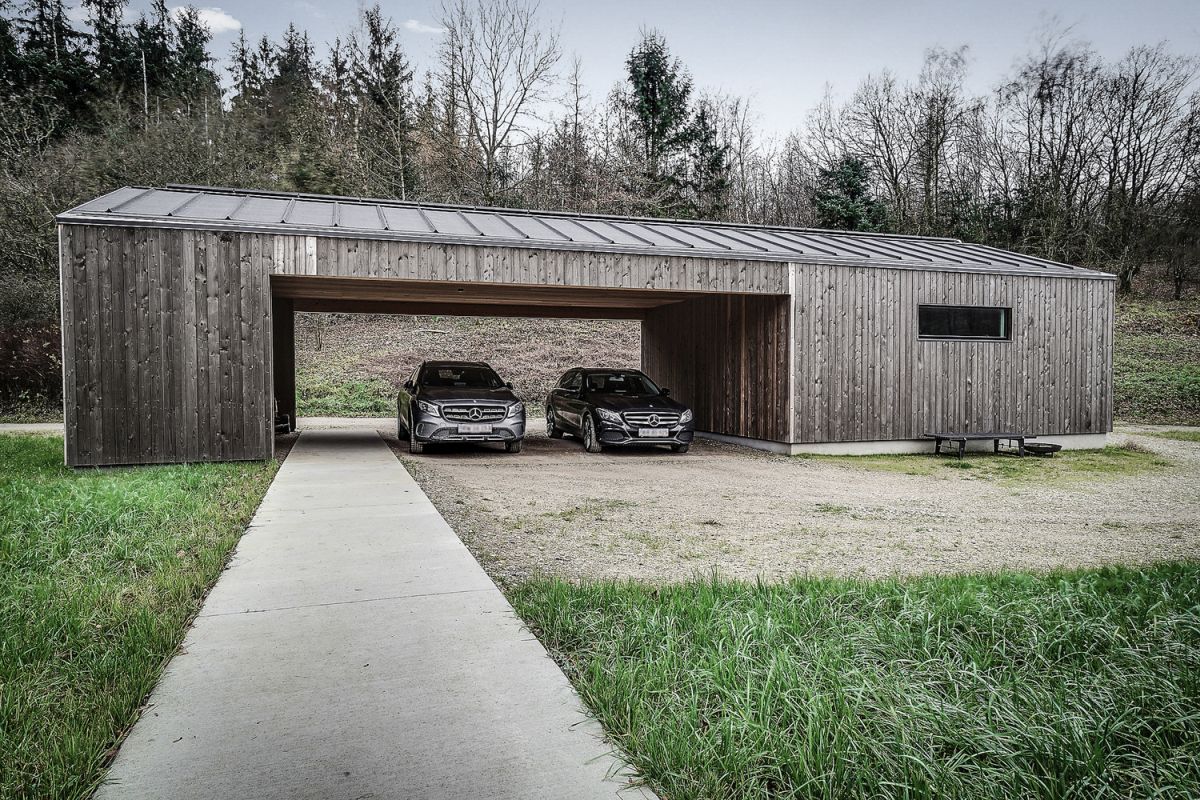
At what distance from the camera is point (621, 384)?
13406 millimetres

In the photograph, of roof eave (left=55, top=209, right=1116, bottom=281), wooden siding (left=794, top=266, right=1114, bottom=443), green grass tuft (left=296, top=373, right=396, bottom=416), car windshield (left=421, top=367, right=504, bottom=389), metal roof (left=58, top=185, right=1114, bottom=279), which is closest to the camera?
roof eave (left=55, top=209, right=1116, bottom=281)

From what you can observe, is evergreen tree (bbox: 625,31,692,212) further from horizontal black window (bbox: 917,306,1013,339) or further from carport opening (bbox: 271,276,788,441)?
horizontal black window (bbox: 917,306,1013,339)

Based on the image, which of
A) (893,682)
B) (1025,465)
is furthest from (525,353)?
(893,682)

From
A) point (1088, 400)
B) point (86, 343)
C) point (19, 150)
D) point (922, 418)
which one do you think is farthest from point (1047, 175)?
point (19, 150)

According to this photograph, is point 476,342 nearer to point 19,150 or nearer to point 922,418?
point 19,150

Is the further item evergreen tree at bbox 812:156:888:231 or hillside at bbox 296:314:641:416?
evergreen tree at bbox 812:156:888:231

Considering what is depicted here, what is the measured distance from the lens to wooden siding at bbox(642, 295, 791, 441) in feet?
40.4

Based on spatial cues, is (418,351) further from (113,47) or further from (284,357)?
(113,47)

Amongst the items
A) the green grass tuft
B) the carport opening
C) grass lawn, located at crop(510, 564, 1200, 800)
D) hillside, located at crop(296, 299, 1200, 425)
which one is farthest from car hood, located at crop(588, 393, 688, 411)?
the green grass tuft

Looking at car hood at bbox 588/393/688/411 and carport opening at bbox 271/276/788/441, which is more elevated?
carport opening at bbox 271/276/788/441

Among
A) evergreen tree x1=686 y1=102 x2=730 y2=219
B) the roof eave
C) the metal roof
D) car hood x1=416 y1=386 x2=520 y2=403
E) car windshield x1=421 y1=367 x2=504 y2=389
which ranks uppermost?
evergreen tree x1=686 y1=102 x2=730 y2=219

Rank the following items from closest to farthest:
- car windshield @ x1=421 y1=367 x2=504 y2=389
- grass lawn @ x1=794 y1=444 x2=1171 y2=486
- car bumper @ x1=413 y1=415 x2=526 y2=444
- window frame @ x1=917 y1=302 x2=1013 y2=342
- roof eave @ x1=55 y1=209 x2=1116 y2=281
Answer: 1. roof eave @ x1=55 y1=209 x2=1116 y2=281
2. grass lawn @ x1=794 y1=444 x2=1171 y2=486
3. car bumper @ x1=413 y1=415 x2=526 y2=444
4. car windshield @ x1=421 y1=367 x2=504 y2=389
5. window frame @ x1=917 y1=302 x2=1013 y2=342

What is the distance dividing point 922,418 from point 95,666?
12.8 metres

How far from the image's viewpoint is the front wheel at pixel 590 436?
41.1 feet
